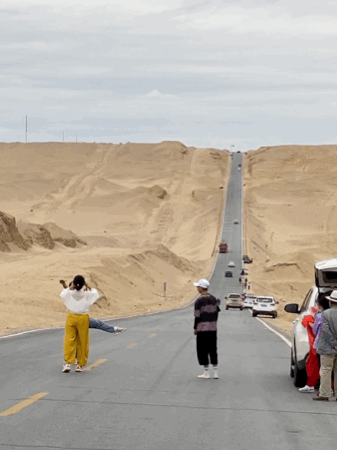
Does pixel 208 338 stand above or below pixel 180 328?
above

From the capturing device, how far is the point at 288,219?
14612 centimetres

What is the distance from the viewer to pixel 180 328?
118 ft

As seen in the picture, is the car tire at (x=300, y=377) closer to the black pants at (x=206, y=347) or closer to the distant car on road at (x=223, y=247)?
the black pants at (x=206, y=347)

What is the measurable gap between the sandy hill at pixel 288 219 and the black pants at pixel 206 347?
132ft

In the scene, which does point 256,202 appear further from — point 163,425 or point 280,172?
point 163,425

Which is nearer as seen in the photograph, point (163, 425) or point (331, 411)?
point (163, 425)

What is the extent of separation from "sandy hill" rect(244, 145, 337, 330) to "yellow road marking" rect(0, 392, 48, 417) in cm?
4463

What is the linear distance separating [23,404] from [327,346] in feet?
15.1

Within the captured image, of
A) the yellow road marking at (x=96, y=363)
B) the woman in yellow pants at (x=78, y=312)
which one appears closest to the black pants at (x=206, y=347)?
the woman in yellow pants at (x=78, y=312)

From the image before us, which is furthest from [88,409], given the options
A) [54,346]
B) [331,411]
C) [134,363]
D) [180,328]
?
[180,328]

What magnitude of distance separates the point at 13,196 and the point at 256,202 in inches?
1781

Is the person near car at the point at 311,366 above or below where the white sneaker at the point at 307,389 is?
above

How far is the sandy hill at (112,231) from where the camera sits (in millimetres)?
57675

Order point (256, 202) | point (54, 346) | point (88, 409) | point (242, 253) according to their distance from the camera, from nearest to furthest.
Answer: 1. point (88, 409)
2. point (54, 346)
3. point (242, 253)
4. point (256, 202)
